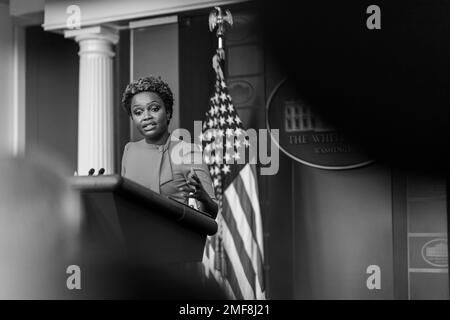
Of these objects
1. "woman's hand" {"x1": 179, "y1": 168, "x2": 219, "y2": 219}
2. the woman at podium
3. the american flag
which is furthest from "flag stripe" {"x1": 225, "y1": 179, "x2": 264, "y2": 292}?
"woman's hand" {"x1": 179, "y1": 168, "x2": 219, "y2": 219}

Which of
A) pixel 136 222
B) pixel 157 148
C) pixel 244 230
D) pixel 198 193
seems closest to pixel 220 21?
pixel 244 230

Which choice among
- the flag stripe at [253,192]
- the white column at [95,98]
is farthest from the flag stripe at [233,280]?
the white column at [95,98]

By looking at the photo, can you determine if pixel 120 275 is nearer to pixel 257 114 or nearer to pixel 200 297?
pixel 200 297

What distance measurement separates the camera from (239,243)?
3.07 m

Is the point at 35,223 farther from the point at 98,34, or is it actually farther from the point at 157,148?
the point at 98,34

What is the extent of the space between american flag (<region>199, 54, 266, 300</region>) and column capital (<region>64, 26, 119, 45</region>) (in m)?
0.52

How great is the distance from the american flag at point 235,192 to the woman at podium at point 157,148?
665mm

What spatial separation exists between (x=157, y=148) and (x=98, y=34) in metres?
1.23

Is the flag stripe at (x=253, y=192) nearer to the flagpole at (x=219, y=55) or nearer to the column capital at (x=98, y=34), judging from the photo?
the flagpole at (x=219, y=55)

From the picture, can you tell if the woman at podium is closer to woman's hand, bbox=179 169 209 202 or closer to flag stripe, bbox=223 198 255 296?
woman's hand, bbox=179 169 209 202

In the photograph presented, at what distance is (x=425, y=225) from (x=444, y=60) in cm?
63

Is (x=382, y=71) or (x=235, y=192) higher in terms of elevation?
(x=382, y=71)

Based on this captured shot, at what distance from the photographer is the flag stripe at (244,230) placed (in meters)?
3.04

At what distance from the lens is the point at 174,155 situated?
226 cm
